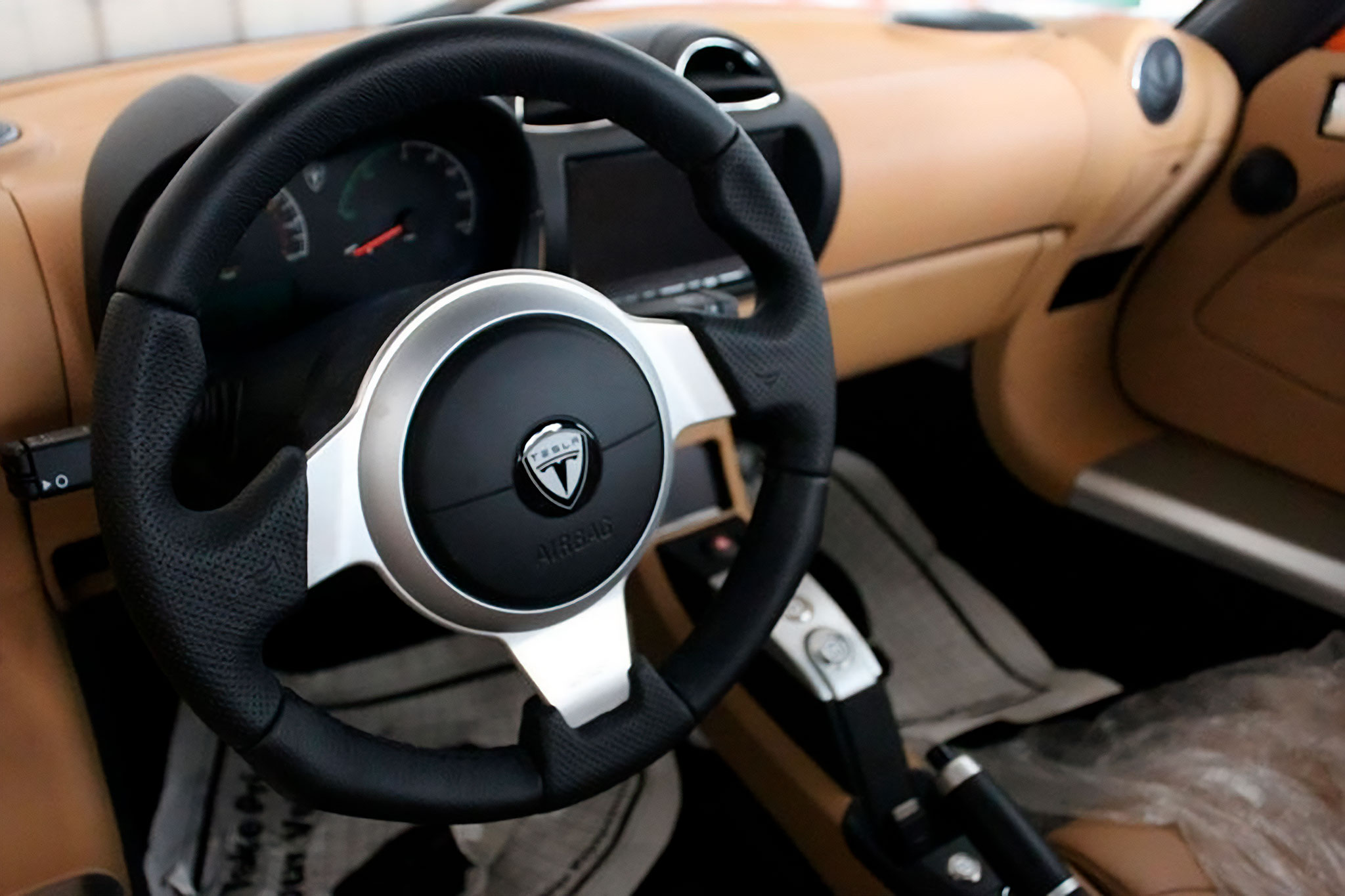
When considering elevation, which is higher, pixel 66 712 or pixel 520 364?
pixel 520 364

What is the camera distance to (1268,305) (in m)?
1.27

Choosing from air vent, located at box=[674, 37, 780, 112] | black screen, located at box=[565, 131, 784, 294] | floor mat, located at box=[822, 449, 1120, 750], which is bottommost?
floor mat, located at box=[822, 449, 1120, 750]

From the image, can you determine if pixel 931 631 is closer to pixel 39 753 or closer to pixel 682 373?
pixel 682 373

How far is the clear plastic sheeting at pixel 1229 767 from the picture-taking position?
31.7 inches

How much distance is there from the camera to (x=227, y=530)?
52 centimetres

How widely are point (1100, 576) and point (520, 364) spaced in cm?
107

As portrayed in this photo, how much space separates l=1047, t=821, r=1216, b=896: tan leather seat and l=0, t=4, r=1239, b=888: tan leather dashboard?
0.52 m

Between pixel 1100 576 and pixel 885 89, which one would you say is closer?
pixel 885 89

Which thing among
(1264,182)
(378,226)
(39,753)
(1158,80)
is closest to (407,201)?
(378,226)

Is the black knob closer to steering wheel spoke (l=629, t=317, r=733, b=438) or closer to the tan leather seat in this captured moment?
the tan leather seat

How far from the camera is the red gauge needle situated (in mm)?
740

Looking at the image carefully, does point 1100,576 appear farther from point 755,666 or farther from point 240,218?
point 240,218

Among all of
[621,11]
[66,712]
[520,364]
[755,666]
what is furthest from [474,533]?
[621,11]

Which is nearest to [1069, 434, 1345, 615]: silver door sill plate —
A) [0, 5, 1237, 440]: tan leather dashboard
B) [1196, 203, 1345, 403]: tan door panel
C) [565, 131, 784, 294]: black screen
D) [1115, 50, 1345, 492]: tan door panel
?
[1115, 50, 1345, 492]: tan door panel
